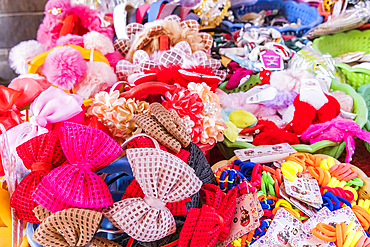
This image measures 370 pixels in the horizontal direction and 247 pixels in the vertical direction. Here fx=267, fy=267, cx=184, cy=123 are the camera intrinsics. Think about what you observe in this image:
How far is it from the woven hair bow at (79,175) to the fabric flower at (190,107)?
281 millimetres

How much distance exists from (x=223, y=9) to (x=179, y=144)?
1354 mm

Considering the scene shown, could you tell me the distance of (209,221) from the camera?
442mm

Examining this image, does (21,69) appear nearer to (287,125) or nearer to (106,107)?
(106,107)

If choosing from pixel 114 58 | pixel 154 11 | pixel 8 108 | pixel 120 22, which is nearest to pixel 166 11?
pixel 154 11

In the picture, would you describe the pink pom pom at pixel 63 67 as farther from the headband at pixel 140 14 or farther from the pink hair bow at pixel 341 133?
the pink hair bow at pixel 341 133

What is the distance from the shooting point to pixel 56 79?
868 millimetres

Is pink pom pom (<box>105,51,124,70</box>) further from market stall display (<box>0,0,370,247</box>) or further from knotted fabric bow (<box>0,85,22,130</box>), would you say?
knotted fabric bow (<box>0,85,22,130</box>)

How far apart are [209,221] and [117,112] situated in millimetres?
372

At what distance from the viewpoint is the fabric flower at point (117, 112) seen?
67 centimetres

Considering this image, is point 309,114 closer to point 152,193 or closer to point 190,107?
point 190,107

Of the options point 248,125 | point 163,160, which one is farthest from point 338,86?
point 163,160

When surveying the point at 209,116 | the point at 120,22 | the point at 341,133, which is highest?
the point at 120,22

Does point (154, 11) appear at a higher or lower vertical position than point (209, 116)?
higher

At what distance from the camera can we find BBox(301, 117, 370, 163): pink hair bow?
85 centimetres
